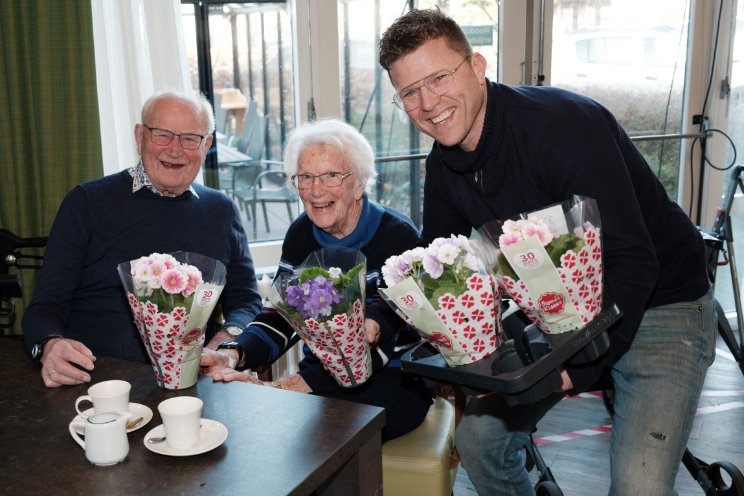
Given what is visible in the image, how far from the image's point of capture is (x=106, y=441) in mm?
1329

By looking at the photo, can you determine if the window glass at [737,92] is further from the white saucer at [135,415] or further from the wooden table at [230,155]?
the white saucer at [135,415]

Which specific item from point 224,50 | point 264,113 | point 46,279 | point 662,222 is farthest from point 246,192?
point 662,222

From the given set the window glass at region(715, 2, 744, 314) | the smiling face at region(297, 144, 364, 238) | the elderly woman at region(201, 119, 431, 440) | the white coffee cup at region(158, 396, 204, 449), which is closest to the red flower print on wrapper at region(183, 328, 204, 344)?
the white coffee cup at region(158, 396, 204, 449)

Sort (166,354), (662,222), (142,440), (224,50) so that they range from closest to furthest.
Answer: (142,440) < (166,354) < (662,222) < (224,50)

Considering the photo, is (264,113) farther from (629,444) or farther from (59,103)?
(629,444)

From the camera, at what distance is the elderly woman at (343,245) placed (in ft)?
6.95

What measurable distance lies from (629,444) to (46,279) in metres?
1.59

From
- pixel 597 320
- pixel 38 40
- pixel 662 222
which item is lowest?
pixel 597 320

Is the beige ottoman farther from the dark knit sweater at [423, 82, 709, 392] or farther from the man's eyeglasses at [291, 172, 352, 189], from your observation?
the man's eyeglasses at [291, 172, 352, 189]

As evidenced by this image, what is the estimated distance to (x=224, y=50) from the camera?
3.18m

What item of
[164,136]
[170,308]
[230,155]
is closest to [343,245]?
[164,136]

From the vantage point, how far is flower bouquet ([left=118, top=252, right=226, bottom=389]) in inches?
61.7

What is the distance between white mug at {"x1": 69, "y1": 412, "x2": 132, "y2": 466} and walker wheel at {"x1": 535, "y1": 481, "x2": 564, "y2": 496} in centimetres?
146

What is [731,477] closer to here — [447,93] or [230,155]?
[447,93]
